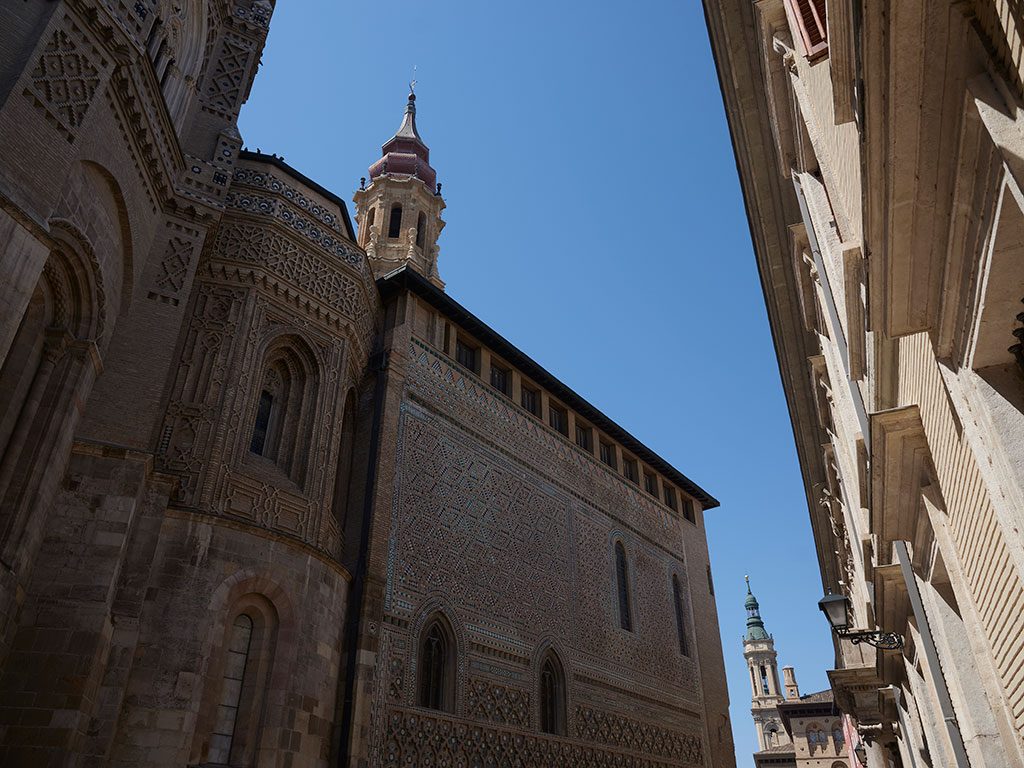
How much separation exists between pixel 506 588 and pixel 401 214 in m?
16.7

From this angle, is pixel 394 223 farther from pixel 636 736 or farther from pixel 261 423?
pixel 636 736

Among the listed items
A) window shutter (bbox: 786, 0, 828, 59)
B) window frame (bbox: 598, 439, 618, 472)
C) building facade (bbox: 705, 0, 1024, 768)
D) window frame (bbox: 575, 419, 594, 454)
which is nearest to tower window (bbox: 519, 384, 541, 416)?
window frame (bbox: 575, 419, 594, 454)

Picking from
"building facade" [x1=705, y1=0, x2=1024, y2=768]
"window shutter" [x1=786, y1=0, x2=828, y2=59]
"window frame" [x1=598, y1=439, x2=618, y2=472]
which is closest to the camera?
"building facade" [x1=705, y1=0, x2=1024, y2=768]

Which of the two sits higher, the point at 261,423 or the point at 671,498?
the point at 671,498

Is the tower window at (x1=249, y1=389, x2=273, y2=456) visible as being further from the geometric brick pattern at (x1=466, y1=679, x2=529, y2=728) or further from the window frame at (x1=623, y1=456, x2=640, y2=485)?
the window frame at (x1=623, y1=456, x2=640, y2=485)

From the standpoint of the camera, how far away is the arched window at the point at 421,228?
2655cm

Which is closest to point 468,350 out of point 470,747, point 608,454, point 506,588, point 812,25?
point 506,588

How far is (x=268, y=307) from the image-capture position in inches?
428

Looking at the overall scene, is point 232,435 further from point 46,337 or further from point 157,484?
point 46,337

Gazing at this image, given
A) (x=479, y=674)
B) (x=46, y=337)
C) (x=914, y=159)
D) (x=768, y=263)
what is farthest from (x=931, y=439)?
(x=479, y=674)

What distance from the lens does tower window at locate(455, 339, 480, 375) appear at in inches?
597

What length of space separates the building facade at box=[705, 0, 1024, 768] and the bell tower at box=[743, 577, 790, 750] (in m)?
57.7

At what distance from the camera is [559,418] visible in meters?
17.9

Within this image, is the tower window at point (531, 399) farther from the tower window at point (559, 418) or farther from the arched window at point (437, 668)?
the arched window at point (437, 668)
